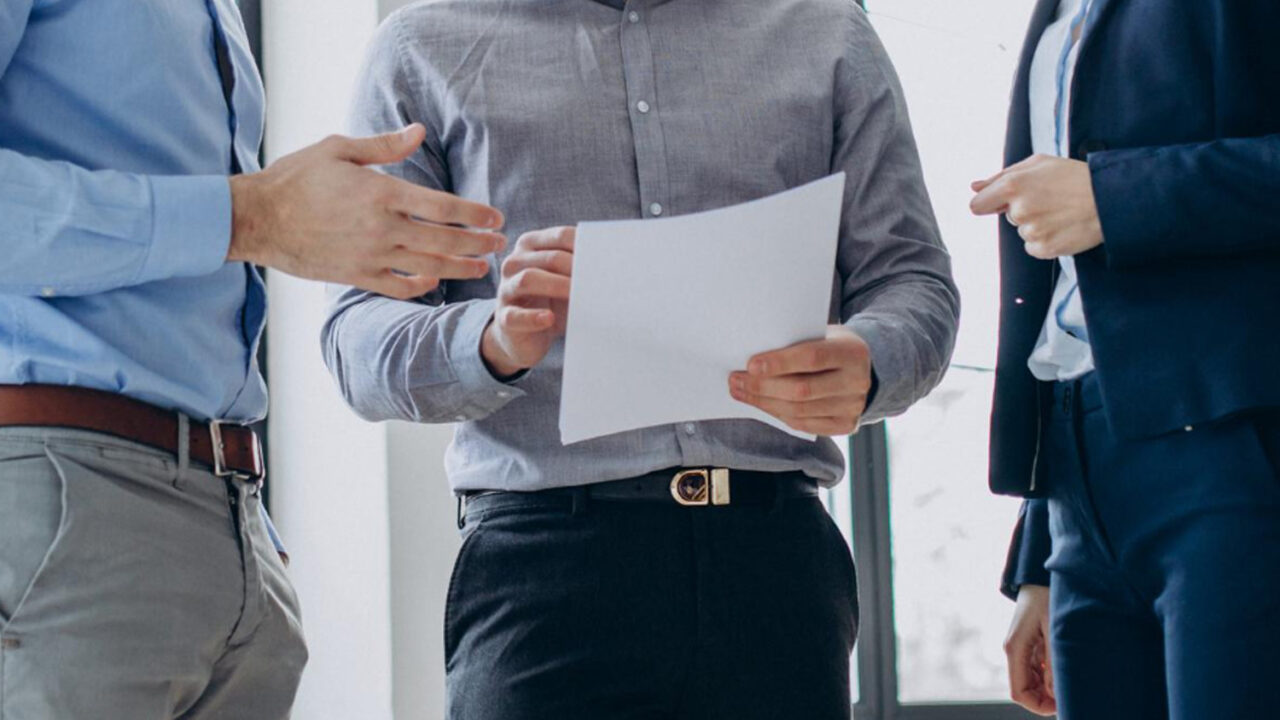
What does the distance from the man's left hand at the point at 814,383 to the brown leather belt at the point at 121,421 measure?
50 cm

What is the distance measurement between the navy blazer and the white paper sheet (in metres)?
0.55

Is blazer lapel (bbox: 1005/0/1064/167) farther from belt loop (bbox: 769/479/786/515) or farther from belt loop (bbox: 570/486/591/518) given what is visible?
belt loop (bbox: 570/486/591/518)

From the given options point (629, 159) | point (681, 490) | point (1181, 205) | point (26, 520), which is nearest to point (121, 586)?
point (26, 520)

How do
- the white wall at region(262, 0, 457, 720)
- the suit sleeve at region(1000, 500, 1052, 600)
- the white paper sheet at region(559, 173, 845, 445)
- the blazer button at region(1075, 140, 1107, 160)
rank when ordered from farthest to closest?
the white wall at region(262, 0, 457, 720), the suit sleeve at region(1000, 500, 1052, 600), the blazer button at region(1075, 140, 1107, 160), the white paper sheet at region(559, 173, 845, 445)

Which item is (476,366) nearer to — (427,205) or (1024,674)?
(427,205)

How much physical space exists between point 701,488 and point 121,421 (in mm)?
537

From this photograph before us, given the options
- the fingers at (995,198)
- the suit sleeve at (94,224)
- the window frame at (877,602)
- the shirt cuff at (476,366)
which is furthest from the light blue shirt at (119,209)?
the window frame at (877,602)

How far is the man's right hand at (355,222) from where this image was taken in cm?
118

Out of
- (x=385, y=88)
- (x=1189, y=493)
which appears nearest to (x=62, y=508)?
(x=385, y=88)

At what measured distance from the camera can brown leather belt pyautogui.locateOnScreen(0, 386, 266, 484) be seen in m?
1.19

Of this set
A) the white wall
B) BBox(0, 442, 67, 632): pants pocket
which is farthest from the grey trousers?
the white wall

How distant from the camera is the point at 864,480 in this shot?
366cm

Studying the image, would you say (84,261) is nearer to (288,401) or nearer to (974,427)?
(288,401)

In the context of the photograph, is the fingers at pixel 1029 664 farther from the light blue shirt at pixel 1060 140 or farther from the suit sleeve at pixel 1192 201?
the suit sleeve at pixel 1192 201
